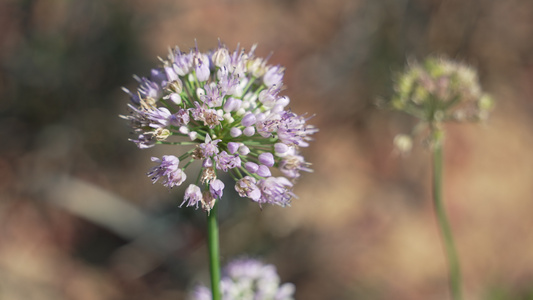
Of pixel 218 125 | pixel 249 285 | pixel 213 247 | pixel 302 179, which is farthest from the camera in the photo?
pixel 302 179

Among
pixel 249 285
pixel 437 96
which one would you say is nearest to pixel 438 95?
pixel 437 96

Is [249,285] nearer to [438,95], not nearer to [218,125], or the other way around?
[218,125]

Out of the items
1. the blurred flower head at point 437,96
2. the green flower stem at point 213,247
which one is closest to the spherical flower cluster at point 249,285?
the green flower stem at point 213,247

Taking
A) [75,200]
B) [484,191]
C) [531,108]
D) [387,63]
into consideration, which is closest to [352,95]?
[387,63]

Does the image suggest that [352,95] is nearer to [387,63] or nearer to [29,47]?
[387,63]

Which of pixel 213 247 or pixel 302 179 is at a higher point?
pixel 302 179

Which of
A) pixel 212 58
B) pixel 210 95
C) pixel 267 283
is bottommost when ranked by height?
pixel 267 283
